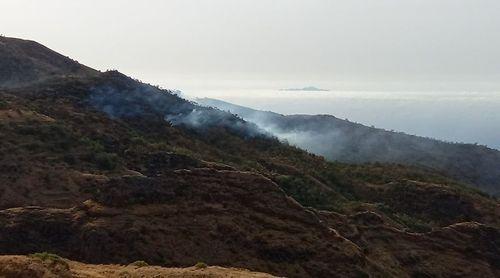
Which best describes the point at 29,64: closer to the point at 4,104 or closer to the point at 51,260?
the point at 4,104

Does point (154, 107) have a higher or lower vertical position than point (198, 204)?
higher

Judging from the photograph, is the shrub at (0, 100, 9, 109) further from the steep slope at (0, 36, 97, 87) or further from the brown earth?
the brown earth

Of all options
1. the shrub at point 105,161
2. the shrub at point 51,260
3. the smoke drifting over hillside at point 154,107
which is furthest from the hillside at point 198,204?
the shrub at point 51,260

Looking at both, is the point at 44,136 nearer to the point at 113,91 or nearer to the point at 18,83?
the point at 113,91

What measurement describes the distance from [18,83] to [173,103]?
1928 cm

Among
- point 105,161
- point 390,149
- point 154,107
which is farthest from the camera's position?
point 390,149

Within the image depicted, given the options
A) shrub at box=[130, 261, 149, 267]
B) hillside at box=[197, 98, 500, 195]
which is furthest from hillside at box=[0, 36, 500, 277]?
hillside at box=[197, 98, 500, 195]

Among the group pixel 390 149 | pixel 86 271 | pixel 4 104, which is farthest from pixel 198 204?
pixel 390 149

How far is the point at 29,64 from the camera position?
73438 millimetres

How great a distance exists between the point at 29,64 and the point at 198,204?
5539 centimetres

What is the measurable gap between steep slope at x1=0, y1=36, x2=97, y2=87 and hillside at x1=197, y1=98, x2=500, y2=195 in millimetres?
39898

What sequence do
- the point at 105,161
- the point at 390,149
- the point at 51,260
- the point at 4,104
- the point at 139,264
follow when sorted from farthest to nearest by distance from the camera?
the point at 390,149
the point at 4,104
the point at 105,161
the point at 139,264
the point at 51,260

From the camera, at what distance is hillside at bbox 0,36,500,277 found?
2459 centimetres

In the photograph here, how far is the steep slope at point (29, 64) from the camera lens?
229ft
